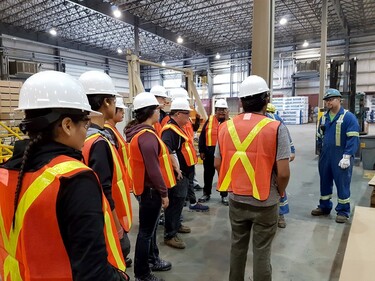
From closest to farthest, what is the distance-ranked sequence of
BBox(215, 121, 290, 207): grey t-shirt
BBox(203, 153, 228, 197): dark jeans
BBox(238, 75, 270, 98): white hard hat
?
BBox(215, 121, 290, 207): grey t-shirt, BBox(238, 75, 270, 98): white hard hat, BBox(203, 153, 228, 197): dark jeans

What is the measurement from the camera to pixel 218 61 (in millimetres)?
25797

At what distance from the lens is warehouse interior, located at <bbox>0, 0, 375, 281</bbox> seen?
10.9 ft

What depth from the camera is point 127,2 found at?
1412 cm

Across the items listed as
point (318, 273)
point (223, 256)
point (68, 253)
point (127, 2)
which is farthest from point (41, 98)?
point (127, 2)

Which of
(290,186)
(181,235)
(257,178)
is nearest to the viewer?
(257,178)

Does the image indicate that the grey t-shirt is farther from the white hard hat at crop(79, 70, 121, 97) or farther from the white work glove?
the white work glove

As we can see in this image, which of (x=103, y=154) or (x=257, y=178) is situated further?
(x=257, y=178)

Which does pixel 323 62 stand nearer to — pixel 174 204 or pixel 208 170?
pixel 208 170

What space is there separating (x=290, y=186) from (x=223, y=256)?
3.31 metres

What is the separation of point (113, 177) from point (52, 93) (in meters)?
0.72

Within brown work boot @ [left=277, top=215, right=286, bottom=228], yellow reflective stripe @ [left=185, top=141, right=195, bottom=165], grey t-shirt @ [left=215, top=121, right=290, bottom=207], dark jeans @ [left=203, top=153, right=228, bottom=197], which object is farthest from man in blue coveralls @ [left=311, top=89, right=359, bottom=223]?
grey t-shirt @ [left=215, top=121, right=290, bottom=207]

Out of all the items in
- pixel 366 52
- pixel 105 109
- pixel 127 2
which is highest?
pixel 127 2

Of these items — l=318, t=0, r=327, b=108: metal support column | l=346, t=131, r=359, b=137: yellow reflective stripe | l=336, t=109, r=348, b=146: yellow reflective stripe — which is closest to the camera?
l=346, t=131, r=359, b=137: yellow reflective stripe

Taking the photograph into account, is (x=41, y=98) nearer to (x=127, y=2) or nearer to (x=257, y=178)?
(x=257, y=178)
